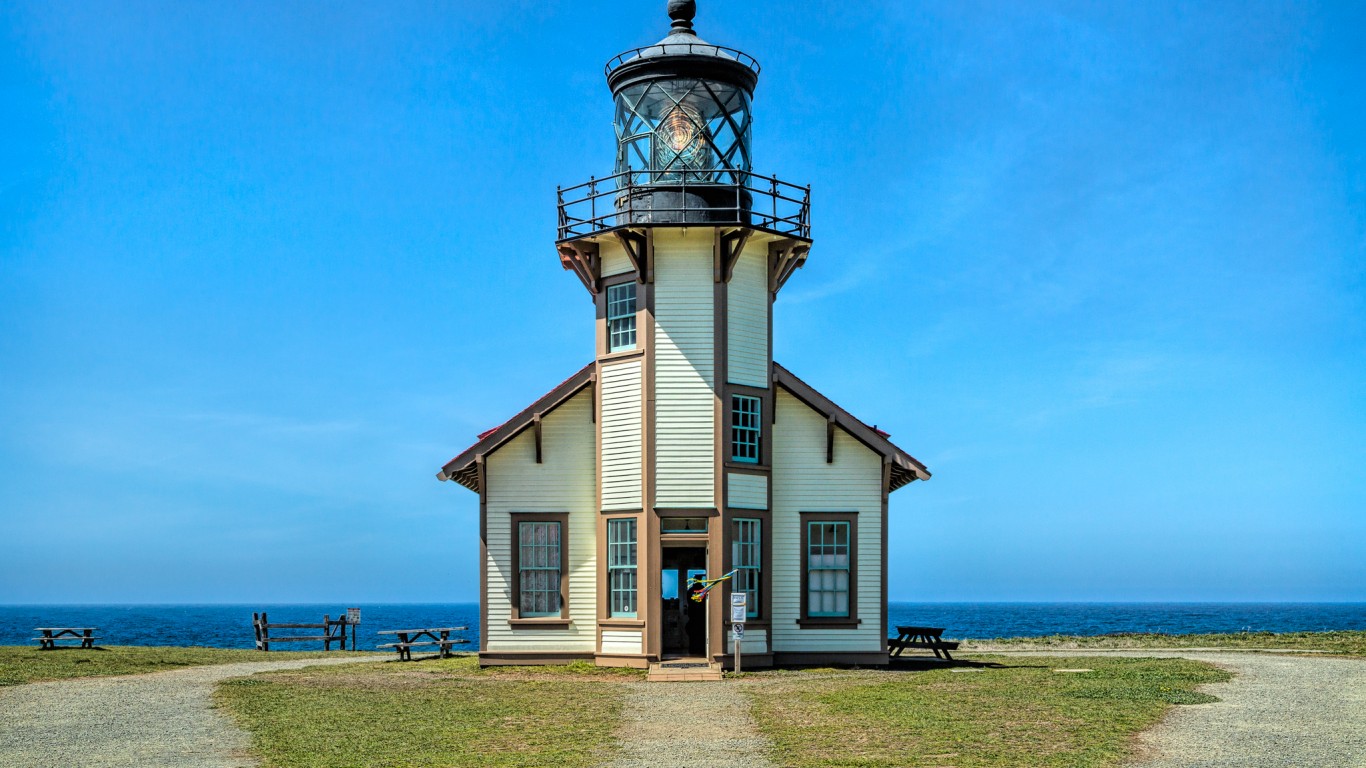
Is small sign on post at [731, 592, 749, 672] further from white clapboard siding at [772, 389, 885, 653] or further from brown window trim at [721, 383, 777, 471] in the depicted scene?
brown window trim at [721, 383, 777, 471]

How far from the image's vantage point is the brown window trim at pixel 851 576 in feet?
86.4

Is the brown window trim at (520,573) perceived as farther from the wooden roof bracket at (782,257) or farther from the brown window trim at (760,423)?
the wooden roof bracket at (782,257)

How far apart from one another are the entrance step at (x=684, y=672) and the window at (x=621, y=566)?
4.48 feet

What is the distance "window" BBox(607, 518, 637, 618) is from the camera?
25.6m

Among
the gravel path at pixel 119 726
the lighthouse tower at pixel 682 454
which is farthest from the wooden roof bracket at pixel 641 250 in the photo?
the gravel path at pixel 119 726

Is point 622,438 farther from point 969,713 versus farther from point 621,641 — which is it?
point 969,713

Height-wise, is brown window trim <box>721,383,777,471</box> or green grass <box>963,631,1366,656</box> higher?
brown window trim <box>721,383,777,471</box>

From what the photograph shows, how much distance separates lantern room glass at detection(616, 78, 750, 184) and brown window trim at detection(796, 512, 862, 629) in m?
6.82

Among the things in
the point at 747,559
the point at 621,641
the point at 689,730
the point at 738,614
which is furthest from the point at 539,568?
the point at 689,730

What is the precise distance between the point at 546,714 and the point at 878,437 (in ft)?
36.3

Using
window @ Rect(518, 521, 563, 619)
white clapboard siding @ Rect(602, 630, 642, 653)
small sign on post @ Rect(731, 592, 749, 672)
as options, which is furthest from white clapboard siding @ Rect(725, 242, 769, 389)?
white clapboard siding @ Rect(602, 630, 642, 653)

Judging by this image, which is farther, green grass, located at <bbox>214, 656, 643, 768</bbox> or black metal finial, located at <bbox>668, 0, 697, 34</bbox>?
black metal finial, located at <bbox>668, 0, 697, 34</bbox>

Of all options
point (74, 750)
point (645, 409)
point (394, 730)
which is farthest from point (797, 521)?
point (74, 750)

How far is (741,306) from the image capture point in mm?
25984
